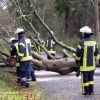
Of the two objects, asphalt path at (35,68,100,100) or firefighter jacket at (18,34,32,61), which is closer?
asphalt path at (35,68,100,100)

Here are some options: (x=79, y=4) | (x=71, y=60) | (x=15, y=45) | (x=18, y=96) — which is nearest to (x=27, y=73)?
(x=15, y=45)

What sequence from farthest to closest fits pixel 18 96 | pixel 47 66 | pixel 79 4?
pixel 79 4, pixel 47 66, pixel 18 96

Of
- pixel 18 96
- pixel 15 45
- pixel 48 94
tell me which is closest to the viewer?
pixel 18 96

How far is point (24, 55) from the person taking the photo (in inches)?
472

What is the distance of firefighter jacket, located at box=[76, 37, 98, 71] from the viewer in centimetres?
1068

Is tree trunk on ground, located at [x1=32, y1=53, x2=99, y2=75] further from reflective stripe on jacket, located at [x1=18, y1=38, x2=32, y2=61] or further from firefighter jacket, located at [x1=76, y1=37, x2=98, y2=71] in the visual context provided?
firefighter jacket, located at [x1=76, y1=37, x2=98, y2=71]

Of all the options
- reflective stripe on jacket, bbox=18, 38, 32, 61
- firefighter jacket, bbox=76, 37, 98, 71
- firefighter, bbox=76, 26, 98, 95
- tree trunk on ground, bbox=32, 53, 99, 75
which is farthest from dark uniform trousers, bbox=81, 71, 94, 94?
tree trunk on ground, bbox=32, 53, 99, 75

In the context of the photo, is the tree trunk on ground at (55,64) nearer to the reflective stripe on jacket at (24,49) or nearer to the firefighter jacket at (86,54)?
the reflective stripe on jacket at (24,49)

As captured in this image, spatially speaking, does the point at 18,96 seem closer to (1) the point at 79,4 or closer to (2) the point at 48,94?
(2) the point at 48,94

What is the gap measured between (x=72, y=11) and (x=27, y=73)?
98.3ft

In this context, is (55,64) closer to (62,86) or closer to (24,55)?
(62,86)

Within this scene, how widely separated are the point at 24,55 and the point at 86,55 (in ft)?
6.83

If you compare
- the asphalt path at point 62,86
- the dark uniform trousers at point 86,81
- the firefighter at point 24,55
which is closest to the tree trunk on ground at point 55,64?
the asphalt path at point 62,86

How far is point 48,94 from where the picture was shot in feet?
36.8
